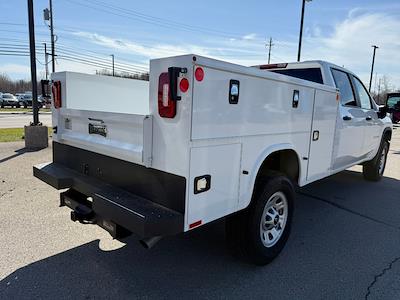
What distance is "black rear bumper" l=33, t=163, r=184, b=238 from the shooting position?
2.36m

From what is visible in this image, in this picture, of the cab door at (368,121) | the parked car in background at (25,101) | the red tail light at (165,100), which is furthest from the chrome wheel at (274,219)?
the parked car in background at (25,101)

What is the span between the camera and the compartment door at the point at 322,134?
12.9 feet

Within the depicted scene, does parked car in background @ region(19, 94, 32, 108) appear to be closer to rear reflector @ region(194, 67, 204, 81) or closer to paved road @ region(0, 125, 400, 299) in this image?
paved road @ region(0, 125, 400, 299)

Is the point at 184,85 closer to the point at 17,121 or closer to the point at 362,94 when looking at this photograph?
the point at 362,94

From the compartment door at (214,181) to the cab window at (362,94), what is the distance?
3628 millimetres

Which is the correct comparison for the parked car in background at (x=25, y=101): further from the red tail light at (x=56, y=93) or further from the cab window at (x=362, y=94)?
the cab window at (x=362, y=94)

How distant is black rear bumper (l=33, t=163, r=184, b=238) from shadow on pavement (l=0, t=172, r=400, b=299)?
0.52 metres

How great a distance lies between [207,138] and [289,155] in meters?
1.58

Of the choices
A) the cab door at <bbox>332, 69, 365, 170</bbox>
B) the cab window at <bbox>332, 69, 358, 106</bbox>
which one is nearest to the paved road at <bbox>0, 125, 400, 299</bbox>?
the cab door at <bbox>332, 69, 365, 170</bbox>

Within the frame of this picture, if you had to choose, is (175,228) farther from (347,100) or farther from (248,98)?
(347,100)

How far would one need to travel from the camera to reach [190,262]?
3373 mm

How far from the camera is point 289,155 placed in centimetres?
374

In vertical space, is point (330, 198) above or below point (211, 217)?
below

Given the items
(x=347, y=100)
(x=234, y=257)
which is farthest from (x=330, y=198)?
(x=234, y=257)
